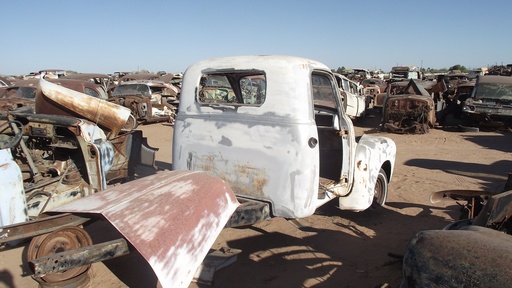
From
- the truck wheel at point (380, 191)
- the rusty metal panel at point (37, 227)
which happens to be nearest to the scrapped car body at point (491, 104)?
the truck wheel at point (380, 191)

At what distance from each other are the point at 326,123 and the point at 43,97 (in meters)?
3.82

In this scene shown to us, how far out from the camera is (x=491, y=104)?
1233 centimetres

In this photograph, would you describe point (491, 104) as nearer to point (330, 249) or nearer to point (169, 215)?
point (330, 249)

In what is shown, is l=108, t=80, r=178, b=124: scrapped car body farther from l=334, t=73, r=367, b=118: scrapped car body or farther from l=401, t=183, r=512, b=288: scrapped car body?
l=401, t=183, r=512, b=288: scrapped car body

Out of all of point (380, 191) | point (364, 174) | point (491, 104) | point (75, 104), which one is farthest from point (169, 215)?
point (491, 104)

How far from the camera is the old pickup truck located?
3604 mm

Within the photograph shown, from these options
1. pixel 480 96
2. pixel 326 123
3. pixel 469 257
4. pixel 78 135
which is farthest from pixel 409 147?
pixel 469 257

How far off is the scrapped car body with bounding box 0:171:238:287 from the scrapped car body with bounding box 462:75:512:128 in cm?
1206

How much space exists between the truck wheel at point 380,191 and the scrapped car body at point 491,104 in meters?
8.93

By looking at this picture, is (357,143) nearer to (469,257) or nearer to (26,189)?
(469,257)

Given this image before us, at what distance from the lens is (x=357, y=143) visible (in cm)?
473

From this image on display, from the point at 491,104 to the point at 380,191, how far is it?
9.19 meters

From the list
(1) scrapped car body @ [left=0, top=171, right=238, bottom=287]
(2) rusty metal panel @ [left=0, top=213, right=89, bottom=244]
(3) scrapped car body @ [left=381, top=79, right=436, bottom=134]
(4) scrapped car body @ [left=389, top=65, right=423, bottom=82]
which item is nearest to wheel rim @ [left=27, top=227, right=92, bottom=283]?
(1) scrapped car body @ [left=0, top=171, right=238, bottom=287]

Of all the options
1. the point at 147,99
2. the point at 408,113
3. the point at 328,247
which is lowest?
the point at 328,247
